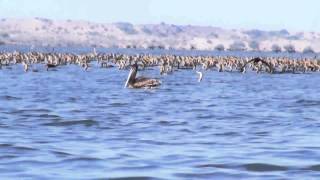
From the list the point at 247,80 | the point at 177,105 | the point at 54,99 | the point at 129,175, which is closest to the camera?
the point at 129,175

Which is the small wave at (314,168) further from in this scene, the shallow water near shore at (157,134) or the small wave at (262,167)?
the small wave at (262,167)

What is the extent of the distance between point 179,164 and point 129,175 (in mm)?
1712

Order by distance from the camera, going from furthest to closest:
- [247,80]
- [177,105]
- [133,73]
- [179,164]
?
[247,80] → [133,73] → [177,105] → [179,164]

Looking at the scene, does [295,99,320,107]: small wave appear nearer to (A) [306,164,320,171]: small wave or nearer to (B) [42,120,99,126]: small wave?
(B) [42,120,99,126]: small wave


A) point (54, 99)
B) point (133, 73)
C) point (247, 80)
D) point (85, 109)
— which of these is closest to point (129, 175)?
point (85, 109)

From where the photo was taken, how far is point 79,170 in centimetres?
1692

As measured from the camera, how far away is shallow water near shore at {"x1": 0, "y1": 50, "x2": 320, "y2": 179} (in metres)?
17.3

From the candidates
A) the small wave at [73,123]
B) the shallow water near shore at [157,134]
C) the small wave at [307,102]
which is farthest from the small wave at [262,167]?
the small wave at [307,102]

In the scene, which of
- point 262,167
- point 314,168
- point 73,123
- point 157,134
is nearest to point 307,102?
point 73,123

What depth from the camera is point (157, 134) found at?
24141 millimetres

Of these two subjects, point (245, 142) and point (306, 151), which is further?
point (245, 142)

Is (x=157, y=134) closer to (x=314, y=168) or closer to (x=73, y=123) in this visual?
(x=73, y=123)

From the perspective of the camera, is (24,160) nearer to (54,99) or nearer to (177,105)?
(177,105)

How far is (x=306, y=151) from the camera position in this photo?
2023 centimetres
